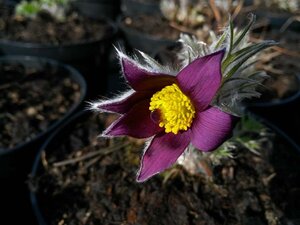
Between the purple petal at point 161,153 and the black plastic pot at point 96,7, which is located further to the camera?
the black plastic pot at point 96,7

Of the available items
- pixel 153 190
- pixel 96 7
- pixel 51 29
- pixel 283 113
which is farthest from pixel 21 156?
pixel 96 7

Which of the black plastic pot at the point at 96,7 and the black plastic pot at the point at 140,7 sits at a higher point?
the black plastic pot at the point at 140,7

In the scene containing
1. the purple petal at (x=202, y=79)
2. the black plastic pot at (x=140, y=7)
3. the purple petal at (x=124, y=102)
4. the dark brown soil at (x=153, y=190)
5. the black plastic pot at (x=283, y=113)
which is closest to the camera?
the purple petal at (x=202, y=79)

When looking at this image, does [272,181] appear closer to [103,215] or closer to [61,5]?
[103,215]

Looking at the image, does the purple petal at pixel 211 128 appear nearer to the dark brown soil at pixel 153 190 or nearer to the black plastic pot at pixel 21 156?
the dark brown soil at pixel 153 190

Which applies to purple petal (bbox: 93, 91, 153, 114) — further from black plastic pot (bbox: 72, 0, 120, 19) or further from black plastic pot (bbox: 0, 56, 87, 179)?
black plastic pot (bbox: 72, 0, 120, 19)

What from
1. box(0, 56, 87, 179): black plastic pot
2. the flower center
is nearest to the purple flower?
the flower center

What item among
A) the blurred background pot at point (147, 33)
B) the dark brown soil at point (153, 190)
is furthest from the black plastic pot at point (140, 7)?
the dark brown soil at point (153, 190)
